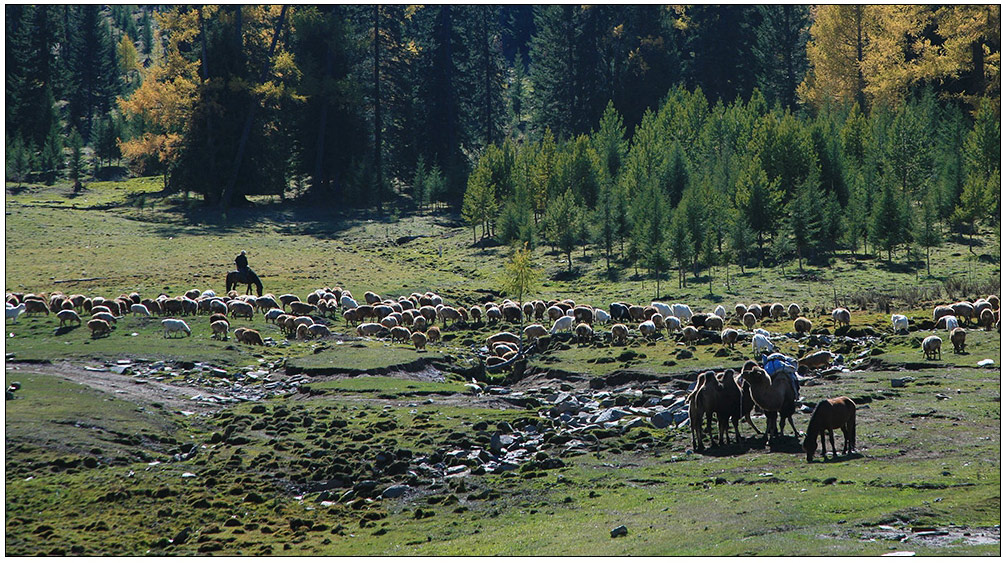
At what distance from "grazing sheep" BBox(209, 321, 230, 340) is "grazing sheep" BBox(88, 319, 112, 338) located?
3.97 m

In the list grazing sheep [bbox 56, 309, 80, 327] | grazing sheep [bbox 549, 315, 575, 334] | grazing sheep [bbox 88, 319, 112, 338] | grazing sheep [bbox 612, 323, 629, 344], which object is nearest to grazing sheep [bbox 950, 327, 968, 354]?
grazing sheep [bbox 612, 323, 629, 344]

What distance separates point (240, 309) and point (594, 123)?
72433 millimetres

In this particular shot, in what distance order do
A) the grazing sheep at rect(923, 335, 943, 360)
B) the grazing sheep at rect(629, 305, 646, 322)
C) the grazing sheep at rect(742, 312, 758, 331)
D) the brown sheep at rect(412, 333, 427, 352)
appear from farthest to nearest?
the grazing sheep at rect(629, 305, 646, 322)
the grazing sheep at rect(742, 312, 758, 331)
the brown sheep at rect(412, 333, 427, 352)
the grazing sheep at rect(923, 335, 943, 360)

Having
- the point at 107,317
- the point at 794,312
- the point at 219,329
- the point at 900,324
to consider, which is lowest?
the point at 219,329

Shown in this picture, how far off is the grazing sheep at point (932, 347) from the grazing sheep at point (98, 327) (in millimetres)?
30010

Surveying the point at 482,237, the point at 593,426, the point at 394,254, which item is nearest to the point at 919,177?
the point at 482,237

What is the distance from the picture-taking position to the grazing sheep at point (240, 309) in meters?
44.8

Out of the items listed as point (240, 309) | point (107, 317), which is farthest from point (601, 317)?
point (107, 317)

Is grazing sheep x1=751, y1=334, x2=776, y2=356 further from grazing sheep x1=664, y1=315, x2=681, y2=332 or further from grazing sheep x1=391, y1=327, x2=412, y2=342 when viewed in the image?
grazing sheep x1=391, y1=327, x2=412, y2=342

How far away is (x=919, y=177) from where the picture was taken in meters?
75.1

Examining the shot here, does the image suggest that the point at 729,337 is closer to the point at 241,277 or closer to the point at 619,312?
the point at 619,312

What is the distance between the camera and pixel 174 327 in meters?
39.5

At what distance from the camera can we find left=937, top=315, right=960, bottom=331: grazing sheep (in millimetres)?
35938

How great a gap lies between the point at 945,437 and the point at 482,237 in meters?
59.8
